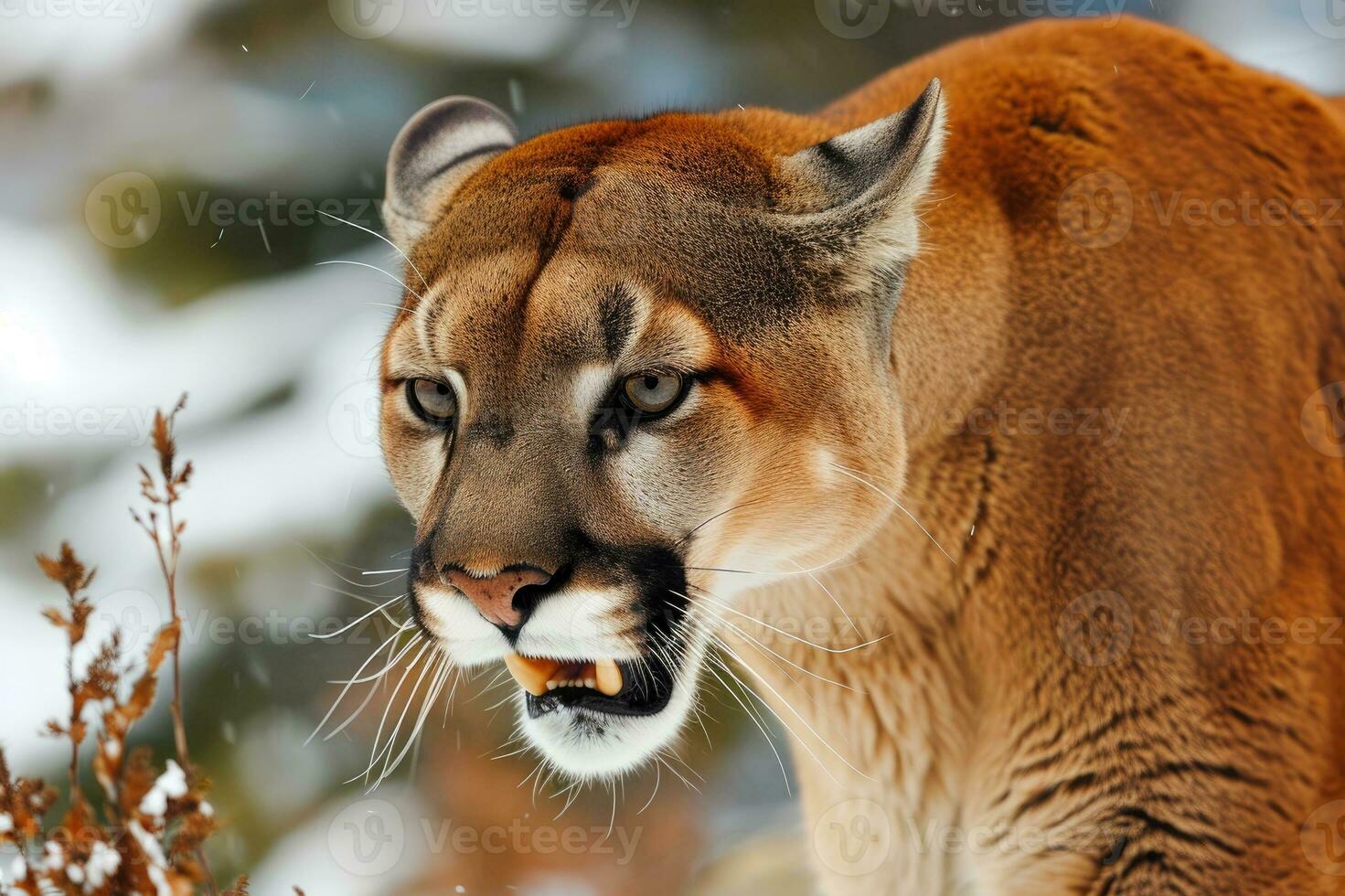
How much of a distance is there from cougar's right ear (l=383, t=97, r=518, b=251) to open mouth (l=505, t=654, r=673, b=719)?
4.01ft

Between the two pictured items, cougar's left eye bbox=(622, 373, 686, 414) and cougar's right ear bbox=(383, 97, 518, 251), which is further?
cougar's right ear bbox=(383, 97, 518, 251)

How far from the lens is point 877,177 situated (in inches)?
A: 101

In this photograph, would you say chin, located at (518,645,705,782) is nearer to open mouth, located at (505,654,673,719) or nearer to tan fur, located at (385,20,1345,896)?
open mouth, located at (505,654,673,719)

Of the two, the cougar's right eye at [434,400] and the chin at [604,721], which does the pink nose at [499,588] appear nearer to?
the chin at [604,721]

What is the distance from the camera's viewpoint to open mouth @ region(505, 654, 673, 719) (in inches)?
96.0

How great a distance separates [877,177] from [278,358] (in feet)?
16.0

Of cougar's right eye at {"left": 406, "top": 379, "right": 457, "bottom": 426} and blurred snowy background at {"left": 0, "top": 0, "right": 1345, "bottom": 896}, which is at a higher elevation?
cougar's right eye at {"left": 406, "top": 379, "right": 457, "bottom": 426}

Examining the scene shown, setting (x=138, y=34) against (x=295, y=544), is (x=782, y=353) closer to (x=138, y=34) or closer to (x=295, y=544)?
(x=295, y=544)

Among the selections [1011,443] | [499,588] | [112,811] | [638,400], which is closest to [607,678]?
[499,588]

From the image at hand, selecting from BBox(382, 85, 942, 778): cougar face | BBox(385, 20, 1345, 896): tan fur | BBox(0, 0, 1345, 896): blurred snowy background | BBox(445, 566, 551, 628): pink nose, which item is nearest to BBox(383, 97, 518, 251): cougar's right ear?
BBox(385, 20, 1345, 896): tan fur

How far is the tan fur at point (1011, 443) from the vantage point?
252 cm

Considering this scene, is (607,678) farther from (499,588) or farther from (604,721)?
(499,588)

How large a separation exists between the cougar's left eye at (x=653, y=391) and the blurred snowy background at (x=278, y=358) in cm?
362

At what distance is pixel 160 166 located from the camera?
662 centimetres
